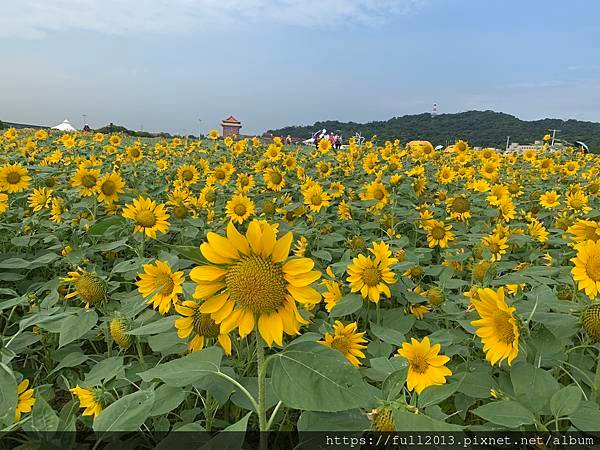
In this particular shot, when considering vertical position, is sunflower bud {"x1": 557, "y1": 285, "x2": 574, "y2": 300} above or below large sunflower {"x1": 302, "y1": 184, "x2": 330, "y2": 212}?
below

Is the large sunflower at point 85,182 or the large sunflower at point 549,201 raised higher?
the large sunflower at point 85,182

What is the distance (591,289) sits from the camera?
4.46 feet

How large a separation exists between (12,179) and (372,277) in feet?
9.78

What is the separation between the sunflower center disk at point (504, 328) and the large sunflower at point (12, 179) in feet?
11.3

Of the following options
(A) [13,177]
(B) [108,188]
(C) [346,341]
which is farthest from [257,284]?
(A) [13,177]

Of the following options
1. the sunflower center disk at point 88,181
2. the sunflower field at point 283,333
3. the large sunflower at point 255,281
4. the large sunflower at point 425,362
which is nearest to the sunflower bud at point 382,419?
the sunflower field at point 283,333

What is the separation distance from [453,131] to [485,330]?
1126cm

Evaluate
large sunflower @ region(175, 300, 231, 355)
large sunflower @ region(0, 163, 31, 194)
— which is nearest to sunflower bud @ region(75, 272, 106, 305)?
large sunflower @ region(175, 300, 231, 355)

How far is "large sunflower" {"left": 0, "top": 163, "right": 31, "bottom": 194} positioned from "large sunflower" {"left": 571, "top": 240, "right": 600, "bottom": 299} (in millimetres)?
3622

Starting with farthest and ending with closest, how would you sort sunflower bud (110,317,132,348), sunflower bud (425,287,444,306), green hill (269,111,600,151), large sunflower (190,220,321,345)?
green hill (269,111,600,151) < sunflower bud (425,287,444,306) < sunflower bud (110,317,132,348) < large sunflower (190,220,321,345)

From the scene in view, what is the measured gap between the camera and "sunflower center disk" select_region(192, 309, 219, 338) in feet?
3.95

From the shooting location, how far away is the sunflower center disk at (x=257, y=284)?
90cm

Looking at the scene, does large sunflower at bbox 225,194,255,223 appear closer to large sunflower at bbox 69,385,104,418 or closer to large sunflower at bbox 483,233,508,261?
large sunflower at bbox 483,233,508,261

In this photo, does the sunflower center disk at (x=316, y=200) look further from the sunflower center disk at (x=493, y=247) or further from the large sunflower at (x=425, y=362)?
the large sunflower at (x=425, y=362)
